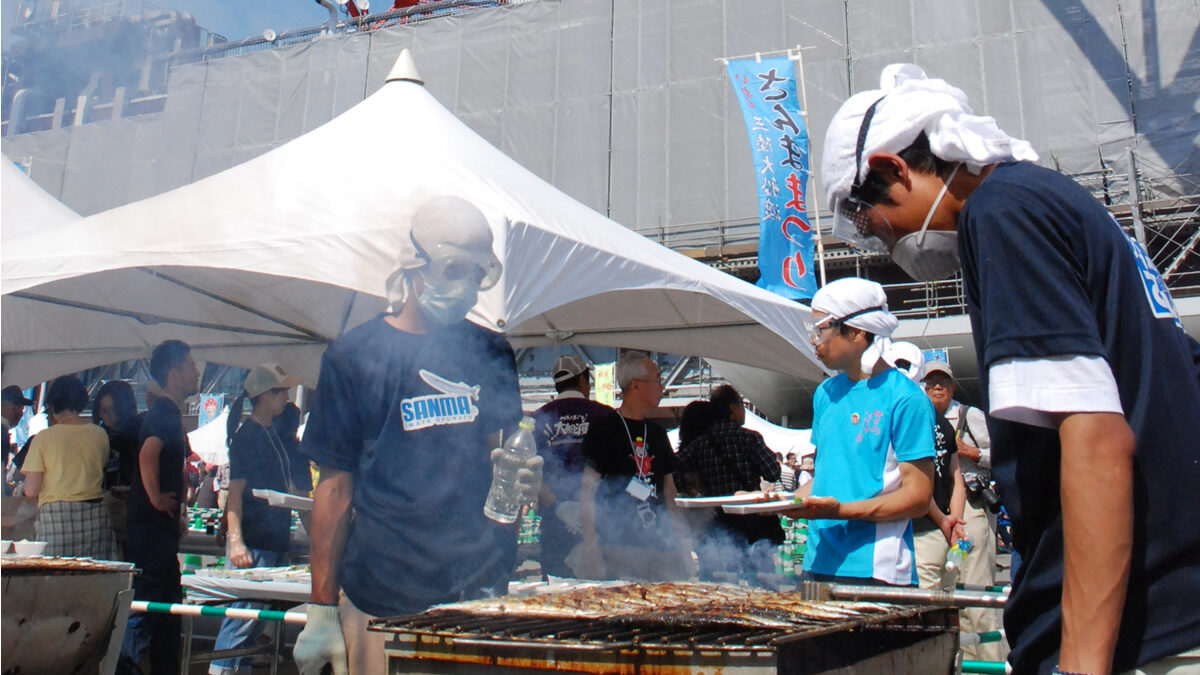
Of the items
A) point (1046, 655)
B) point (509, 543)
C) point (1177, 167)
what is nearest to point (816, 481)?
point (509, 543)

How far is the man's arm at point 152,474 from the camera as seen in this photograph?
4402mm

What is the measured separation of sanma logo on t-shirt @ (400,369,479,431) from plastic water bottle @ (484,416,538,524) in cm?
21

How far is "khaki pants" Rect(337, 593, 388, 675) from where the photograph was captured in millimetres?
2209

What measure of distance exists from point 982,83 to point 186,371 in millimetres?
16232

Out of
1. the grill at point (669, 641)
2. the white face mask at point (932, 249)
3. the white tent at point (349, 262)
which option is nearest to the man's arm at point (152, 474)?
the white tent at point (349, 262)

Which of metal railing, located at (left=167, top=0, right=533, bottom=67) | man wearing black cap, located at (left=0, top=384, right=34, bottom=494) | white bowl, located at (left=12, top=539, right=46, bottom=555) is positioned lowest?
white bowl, located at (left=12, top=539, right=46, bottom=555)

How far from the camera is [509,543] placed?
104 inches

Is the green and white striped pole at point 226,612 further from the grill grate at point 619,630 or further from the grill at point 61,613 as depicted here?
the grill grate at point 619,630

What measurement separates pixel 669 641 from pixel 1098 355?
3.00 feet

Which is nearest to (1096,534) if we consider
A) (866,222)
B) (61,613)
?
(866,222)

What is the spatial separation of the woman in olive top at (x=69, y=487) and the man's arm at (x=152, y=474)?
1.42 feet

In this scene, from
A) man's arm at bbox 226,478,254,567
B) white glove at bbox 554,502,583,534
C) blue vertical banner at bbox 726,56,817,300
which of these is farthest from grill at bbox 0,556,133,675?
blue vertical banner at bbox 726,56,817,300

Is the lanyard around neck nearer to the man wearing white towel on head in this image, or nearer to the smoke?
the smoke

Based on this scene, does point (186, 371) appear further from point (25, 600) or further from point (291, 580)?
point (25, 600)
